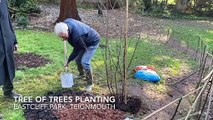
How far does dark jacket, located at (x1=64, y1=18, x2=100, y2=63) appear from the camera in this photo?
5.14 m

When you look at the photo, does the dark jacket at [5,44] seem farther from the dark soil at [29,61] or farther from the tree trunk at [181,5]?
the tree trunk at [181,5]

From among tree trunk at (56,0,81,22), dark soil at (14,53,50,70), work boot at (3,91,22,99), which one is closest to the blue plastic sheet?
dark soil at (14,53,50,70)

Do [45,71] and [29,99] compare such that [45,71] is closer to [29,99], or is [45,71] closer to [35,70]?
[35,70]

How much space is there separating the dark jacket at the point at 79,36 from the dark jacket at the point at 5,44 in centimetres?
91

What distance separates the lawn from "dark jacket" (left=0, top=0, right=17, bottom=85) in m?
0.54

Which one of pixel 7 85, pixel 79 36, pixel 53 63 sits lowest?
pixel 53 63

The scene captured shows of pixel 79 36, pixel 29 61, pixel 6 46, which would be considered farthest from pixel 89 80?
pixel 29 61

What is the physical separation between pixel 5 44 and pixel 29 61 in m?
2.84

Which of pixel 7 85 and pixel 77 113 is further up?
pixel 7 85

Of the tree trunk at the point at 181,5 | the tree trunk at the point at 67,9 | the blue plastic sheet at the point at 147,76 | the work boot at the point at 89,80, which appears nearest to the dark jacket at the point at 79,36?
the work boot at the point at 89,80

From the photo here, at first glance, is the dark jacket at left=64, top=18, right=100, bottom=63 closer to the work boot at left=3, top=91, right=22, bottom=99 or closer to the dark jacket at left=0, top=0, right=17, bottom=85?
the dark jacket at left=0, top=0, right=17, bottom=85

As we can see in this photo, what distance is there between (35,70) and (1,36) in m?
2.19

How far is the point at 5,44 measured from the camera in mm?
4555

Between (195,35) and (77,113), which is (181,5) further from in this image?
(77,113)
